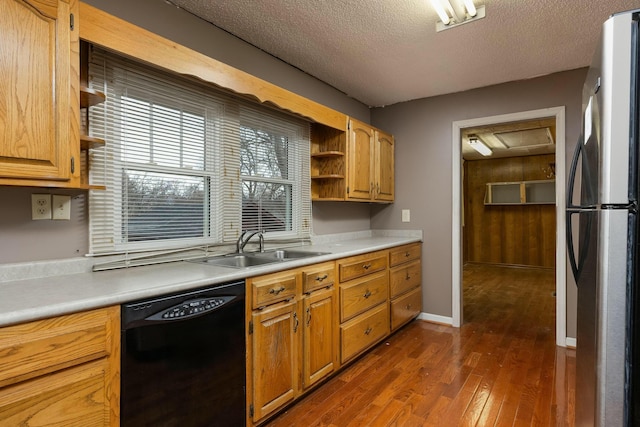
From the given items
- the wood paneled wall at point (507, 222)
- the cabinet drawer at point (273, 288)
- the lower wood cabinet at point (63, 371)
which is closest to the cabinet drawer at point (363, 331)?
the cabinet drawer at point (273, 288)

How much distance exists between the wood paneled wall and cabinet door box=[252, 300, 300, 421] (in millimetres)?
6604

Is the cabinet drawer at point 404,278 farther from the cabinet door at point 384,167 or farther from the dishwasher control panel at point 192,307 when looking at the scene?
the dishwasher control panel at point 192,307

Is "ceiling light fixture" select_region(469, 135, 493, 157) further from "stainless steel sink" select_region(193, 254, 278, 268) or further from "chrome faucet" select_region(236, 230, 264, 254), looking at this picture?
"stainless steel sink" select_region(193, 254, 278, 268)

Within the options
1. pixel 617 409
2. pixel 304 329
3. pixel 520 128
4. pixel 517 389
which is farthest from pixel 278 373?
pixel 520 128

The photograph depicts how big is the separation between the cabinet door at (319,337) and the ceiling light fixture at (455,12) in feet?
6.11

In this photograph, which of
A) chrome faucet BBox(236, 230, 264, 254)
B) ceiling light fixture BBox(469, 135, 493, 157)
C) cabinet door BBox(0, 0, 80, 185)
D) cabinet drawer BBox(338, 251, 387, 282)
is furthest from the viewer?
ceiling light fixture BBox(469, 135, 493, 157)

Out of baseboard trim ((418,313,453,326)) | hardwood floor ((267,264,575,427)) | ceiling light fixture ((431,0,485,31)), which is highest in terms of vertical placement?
ceiling light fixture ((431,0,485,31))

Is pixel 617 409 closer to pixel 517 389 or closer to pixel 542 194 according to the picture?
pixel 517 389

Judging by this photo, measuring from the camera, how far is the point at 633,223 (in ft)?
3.41

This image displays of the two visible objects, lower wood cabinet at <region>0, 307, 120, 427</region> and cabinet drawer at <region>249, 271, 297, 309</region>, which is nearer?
lower wood cabinet at <region>0, 307, 120, 427</region>

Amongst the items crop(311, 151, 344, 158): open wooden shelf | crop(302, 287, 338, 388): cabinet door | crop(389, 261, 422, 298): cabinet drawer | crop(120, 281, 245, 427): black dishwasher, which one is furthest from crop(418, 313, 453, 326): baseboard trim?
crop(120, 281, 245, 427): black dishwasher

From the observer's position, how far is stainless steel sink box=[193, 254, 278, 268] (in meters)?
2.11

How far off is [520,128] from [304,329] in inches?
164

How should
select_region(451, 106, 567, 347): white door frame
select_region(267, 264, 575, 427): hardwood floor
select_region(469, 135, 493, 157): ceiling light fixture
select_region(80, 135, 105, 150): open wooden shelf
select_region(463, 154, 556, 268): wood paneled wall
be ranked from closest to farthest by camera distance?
select_region(80, 135, 105, 150): open wooden shelf
select_region(267, 264, 575, 427): hardwood floor
select_region(451, 106, 567, 347): white door frame
select_region(469, 135, 493, 157): ceiling light fixture
select_region(463, 154, 556, 268): wood paneled wall
